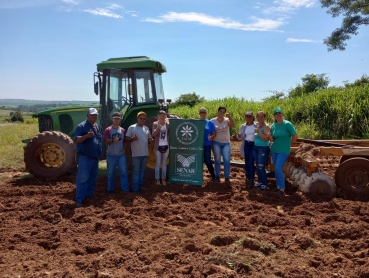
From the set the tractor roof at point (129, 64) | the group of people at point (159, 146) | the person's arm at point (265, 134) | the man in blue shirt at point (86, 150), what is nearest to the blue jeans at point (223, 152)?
the group of people at point (159, 146)

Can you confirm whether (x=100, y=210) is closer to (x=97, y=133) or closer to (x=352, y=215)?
(x=97, y=133)

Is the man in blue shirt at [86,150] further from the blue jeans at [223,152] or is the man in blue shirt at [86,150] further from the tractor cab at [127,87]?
the blue jeans at [223,152]

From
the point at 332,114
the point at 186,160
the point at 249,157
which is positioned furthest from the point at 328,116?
the point at 186,160

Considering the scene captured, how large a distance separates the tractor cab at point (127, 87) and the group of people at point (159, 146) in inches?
43.9

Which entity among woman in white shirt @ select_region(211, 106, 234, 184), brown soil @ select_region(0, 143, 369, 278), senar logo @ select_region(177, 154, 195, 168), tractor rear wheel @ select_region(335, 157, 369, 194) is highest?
woman in white shirt @ select_region(211, 106, 234, 184)

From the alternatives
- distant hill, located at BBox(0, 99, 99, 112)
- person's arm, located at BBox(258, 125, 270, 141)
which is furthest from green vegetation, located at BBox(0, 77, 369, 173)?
person's arm, located at BBox(258, 125, 270, 141)

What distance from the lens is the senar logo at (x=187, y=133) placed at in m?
7.18

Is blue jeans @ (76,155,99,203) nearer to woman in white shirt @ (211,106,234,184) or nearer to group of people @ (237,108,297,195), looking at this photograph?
woman in white shirt @ (211,106,234,184)

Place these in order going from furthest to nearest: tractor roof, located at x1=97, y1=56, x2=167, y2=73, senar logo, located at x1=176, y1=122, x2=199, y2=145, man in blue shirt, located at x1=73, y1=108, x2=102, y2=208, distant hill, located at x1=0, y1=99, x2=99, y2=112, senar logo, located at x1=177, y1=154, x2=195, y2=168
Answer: distant hill, located at x1=0, y1=99, x2=99, y2=112 → tractor roof, located at x1=97, y1=56, x2=167, y2=73 → senar logo, located at x1=177, y1=154, x2=195, y2=168 → senar logo, located at x1=176, y1=122, x2=199, y2=145 → man in blue shirt, located at x1=73, y1=108, x2=102, y2=208

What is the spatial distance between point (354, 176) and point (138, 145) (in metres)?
3.75

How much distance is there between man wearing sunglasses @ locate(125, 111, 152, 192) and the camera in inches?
268

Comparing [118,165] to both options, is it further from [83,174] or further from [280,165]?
[280,165]

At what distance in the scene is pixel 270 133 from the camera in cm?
670

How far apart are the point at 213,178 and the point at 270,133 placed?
1.56 m
